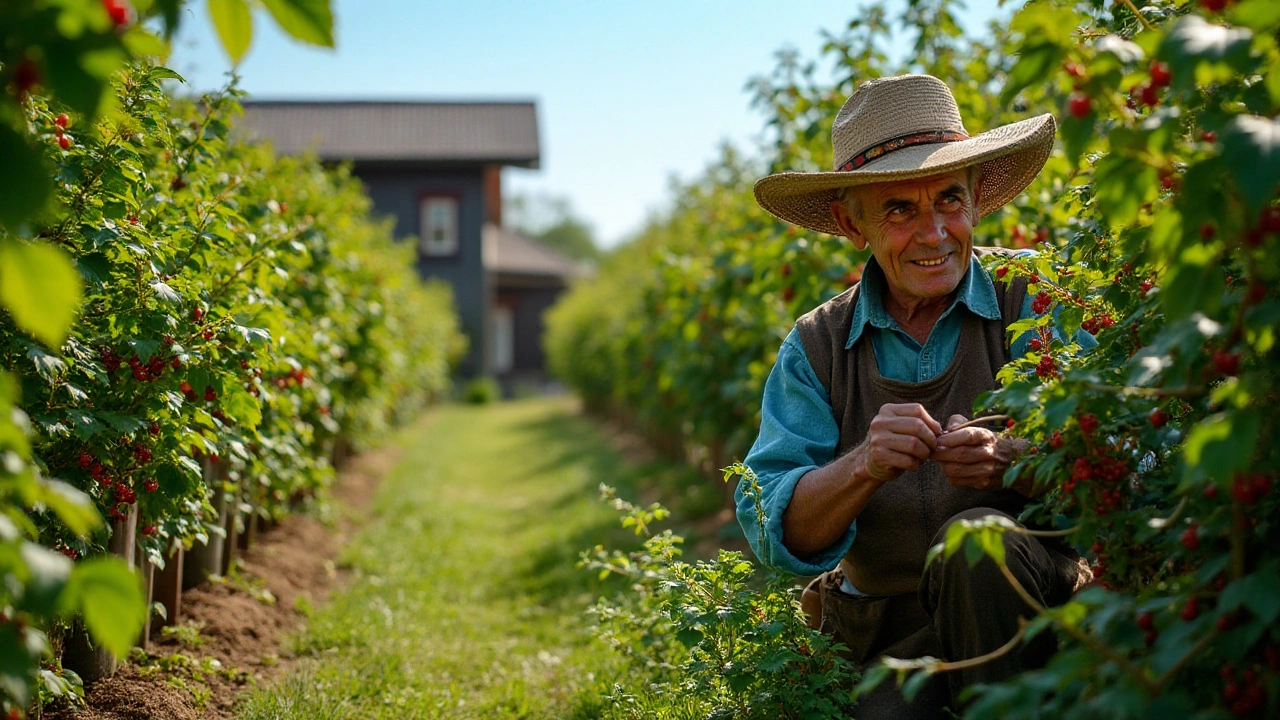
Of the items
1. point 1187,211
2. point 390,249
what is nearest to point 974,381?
point 1187,211

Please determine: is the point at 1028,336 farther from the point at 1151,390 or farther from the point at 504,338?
the point at 504,338

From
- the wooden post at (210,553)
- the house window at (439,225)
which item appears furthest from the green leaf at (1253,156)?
the house window at (439,225)

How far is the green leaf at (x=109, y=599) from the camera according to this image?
126 cm

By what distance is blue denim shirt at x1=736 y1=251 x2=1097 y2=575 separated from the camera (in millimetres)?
2836

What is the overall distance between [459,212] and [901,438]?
76.3 feet

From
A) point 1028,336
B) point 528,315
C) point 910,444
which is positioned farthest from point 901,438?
point 528,315

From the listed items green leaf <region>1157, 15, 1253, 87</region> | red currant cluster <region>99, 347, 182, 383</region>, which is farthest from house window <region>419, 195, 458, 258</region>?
green leaf <region>1157, 15, 1253, 87</region>

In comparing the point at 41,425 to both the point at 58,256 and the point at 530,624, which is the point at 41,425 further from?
the point at 530,624

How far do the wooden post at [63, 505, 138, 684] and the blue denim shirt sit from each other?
1.84 meters

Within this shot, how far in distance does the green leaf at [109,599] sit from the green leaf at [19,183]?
1.37ft

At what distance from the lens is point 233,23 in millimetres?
1364

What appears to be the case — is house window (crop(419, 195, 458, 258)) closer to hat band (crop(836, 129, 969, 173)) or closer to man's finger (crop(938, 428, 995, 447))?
hat band (crop(836, 129, 969, 173))

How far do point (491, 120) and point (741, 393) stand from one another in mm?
21711

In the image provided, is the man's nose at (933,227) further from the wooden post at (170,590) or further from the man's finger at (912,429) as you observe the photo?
the wooden post at (170,590)
